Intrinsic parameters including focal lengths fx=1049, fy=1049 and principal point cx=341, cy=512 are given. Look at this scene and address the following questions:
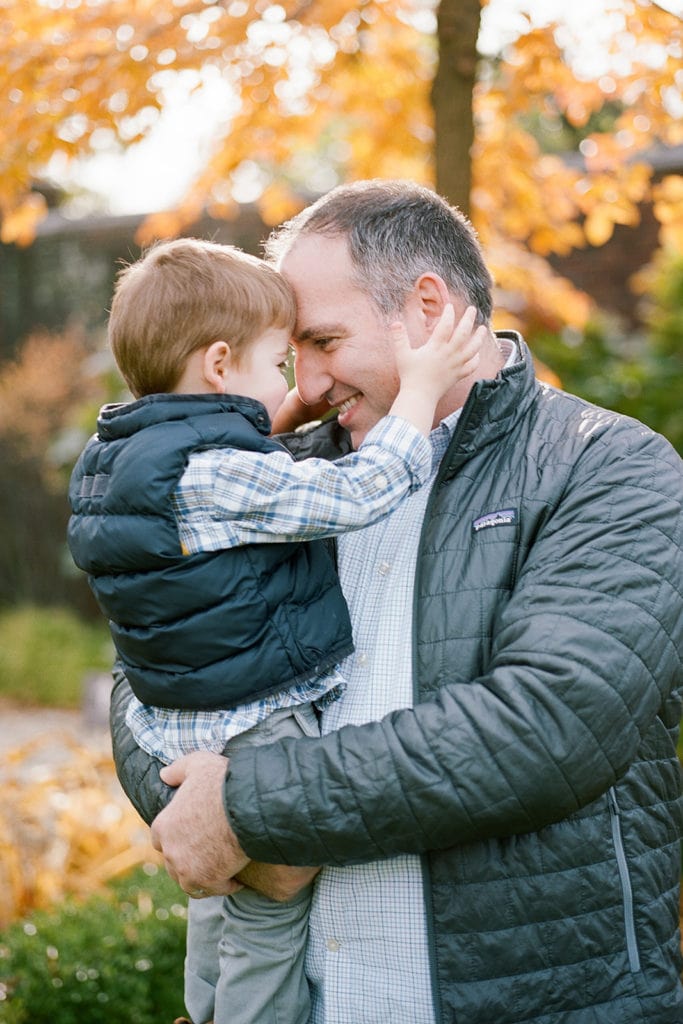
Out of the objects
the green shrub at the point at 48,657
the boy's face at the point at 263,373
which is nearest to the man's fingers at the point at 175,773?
the boy's face at the point at 263,373

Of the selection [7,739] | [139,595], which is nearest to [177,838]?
[139,595]

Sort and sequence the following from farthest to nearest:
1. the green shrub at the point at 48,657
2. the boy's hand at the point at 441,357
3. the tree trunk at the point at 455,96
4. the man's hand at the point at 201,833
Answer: the green shrub at the point at 48,657, the tree trunk at the point at 455,96, the boy's hand at the point at 441,357, the man's hand at the point at 201,833

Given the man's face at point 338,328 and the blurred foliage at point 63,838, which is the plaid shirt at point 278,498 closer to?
the man's face at point 338,328

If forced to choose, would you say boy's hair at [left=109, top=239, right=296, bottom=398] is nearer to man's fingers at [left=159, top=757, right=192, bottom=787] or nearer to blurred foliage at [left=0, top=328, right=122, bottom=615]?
man's fingers at [left=159, top=757, right=192, bottom=787]

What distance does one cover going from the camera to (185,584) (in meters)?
1.94

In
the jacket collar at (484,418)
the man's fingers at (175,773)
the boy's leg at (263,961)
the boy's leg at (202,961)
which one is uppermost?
the jacket collar at (484,418)

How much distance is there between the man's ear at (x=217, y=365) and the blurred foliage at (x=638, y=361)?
3874mm

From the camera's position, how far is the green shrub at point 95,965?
3.17 m

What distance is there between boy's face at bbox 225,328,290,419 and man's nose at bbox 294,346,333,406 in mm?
128

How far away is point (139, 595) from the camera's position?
1.98 meters

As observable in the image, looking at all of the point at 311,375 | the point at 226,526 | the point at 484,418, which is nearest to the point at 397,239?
the point at 311,375

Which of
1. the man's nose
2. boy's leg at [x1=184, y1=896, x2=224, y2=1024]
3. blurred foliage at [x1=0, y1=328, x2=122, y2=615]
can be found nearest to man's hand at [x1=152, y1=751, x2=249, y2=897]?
boy's leg at [x1=184, y1=896, x2=224, y2=1024]

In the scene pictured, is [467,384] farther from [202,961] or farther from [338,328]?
[202,961]

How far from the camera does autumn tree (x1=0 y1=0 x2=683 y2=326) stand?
3.80 metres
